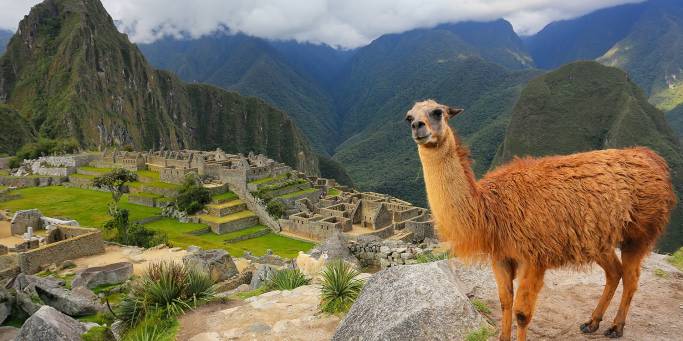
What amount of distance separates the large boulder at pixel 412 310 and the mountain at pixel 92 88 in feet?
316

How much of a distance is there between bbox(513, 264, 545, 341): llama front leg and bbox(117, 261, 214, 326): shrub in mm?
4071

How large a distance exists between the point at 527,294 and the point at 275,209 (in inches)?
1241

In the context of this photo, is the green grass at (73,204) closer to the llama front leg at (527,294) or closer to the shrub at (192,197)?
the shrub at (192,197)

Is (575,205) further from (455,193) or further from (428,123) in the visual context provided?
(428,123)

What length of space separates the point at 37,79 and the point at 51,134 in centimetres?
3246

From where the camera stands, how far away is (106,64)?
397 feet

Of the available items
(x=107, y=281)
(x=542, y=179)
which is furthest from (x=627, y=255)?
(x=107, y=281)

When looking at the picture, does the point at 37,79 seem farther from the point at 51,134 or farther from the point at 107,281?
the point at 107,281

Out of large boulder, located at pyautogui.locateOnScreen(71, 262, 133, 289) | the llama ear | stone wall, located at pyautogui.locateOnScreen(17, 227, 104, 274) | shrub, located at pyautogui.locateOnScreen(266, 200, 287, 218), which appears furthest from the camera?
shrub, located at pyautogui.locateOnScreen(266, 200, 287, 218)

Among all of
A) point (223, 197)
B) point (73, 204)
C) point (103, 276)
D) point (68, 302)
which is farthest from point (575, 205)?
point (223, 197)

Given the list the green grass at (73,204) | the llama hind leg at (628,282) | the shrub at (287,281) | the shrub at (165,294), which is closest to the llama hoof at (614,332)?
the llama hind leg at (628,282)

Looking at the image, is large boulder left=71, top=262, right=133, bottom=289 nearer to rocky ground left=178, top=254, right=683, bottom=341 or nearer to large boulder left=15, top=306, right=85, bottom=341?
large boulder left=15, top=306, right=85, bottom=341

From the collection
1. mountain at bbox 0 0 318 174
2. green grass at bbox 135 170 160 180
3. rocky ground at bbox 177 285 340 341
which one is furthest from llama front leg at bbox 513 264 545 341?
mountain at bbox 0 0 318 174

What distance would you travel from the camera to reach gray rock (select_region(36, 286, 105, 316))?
9141 millimetres
